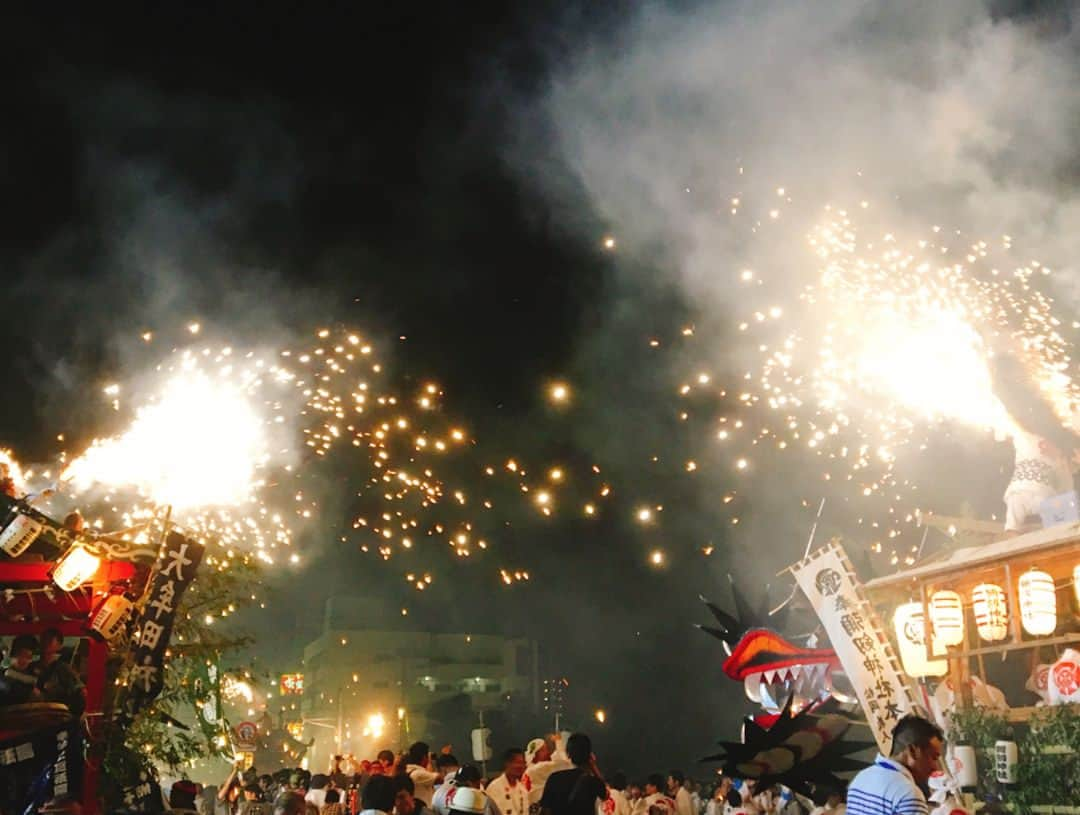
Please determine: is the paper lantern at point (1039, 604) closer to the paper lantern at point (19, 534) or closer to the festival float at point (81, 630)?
the festival float at point (81, 630)

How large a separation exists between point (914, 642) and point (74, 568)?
35.3 feet

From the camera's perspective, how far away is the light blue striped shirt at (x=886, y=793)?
4.21 m

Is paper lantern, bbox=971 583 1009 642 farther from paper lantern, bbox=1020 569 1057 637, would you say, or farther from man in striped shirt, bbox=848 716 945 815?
man in striped shirt, bbox=848 716 945 815

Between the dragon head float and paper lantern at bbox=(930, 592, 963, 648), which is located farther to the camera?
the dragon head float

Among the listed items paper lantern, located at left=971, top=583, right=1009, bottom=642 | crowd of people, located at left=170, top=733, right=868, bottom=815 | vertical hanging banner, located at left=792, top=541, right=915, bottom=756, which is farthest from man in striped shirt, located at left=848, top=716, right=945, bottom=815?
vertical hanging banner, located at left=792, top=541, right=915, bottom=756

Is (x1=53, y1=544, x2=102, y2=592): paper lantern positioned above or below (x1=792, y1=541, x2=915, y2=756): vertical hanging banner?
above

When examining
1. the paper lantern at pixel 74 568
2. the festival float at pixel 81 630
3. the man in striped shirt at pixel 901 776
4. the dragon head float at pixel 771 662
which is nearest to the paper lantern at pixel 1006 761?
the dragon head float at pixel 771 662

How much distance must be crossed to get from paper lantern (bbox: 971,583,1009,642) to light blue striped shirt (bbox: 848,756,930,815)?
23.1ft

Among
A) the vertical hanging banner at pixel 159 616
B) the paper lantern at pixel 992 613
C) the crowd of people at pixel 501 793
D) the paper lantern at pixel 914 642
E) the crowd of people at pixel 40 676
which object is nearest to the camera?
the crowd of people at pixel 501 793

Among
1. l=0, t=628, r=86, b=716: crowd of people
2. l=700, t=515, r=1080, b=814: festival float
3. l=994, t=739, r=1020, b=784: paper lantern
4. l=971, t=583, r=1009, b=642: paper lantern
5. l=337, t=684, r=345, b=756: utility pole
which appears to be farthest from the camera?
l=337, t=684, r=345, b=756: utility pole

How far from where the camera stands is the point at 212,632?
34.0 ft

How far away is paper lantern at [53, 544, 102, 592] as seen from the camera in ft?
27.9

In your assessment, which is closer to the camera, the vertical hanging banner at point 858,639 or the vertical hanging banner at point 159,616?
the vertical hanging banner at point 159,616

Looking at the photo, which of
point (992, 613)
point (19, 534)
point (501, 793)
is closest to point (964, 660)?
point (992, 613)
